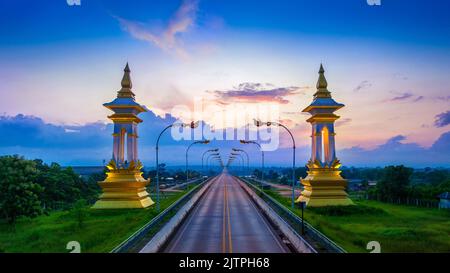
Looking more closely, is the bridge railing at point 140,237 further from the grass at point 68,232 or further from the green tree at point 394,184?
the green tree at point 394,184

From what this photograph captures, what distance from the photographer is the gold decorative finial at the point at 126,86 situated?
39281 millimetres

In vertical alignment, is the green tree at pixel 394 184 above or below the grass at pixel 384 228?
above

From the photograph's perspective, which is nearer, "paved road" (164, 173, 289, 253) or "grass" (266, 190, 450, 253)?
"paved road" (164, 173, 289, 253)

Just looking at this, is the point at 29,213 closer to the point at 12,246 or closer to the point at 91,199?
the point at 12,246

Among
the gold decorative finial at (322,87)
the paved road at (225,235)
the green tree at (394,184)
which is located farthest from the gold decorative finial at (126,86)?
the green tree at (394,184)

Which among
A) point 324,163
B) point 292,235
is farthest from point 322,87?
A: point 292,235

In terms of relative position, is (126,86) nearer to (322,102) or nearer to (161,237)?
(322,102)

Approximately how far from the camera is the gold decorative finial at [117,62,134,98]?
3928 centimetres

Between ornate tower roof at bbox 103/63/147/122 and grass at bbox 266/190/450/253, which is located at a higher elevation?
ornate tower roof at bbox 103/63/147/122

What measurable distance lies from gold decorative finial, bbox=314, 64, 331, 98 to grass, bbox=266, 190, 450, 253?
448 inches

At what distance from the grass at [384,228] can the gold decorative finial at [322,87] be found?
37.4ft

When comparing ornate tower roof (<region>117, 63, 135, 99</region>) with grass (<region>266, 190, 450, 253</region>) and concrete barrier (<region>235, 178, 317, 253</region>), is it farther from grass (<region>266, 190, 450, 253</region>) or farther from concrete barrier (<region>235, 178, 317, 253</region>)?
grass (<region>266, 190, 450, 253</region>)

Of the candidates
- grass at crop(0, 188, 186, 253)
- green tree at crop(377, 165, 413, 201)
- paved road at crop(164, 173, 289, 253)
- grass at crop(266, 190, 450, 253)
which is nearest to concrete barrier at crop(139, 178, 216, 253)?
paved road at crop(164, 173, 289, 253)
